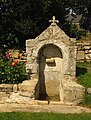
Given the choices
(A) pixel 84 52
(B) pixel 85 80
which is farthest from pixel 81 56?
(B) pixel 85 80

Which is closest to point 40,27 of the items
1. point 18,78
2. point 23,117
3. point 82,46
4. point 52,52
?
point 82,46

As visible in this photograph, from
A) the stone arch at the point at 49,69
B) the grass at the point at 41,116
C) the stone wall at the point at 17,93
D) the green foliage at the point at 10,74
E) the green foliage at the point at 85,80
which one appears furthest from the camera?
the stone arch at the point at 49,69

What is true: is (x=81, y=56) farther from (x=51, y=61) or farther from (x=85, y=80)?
(x=85, y=80)

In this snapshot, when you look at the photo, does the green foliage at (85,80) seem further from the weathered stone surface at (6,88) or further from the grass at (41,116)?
the weathered stone surface at (6,88)

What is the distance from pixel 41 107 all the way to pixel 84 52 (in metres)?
7.61

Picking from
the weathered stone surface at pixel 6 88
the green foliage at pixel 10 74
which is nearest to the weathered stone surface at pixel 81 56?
the green foliage at pixel 10 74

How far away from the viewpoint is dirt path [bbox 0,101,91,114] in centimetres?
659

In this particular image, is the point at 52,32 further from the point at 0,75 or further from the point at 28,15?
the point at 28,15

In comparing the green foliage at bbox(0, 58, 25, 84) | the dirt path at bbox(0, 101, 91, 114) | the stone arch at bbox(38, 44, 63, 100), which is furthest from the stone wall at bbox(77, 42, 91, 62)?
the dirt path at bbox(0, 101, 91, 114)

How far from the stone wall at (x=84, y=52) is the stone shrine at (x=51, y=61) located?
168 inches

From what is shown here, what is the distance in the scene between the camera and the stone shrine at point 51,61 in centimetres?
910

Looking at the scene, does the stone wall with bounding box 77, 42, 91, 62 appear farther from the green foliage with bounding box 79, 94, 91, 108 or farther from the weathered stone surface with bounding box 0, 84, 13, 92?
the weathered stone surface with bounding box 0, 84, 13, 92

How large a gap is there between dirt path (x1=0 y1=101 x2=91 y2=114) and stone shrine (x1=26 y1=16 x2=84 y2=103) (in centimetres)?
169

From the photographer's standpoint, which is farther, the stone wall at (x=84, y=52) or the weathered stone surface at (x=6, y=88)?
the stone wall at (x=84, y=52)
